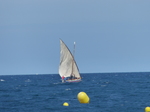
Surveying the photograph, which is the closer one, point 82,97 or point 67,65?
point 82,97

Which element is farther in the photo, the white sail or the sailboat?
the sailboat

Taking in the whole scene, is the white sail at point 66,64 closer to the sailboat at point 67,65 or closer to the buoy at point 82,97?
the sailboat at point 67,65

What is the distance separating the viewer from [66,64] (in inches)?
4375

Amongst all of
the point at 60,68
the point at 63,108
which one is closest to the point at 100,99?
the point at 63,108

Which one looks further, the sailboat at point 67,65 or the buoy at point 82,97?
the sailboat at point 67,65

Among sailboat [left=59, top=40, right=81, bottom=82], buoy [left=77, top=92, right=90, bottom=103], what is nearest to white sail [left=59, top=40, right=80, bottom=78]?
sailboat [left=59, top=40, right=81, bottom=82]

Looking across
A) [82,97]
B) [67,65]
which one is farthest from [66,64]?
[82,97]

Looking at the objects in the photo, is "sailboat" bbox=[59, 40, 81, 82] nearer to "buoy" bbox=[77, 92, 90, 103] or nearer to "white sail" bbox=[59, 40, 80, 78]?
"white sail" bbox=[59, 40, 80, 78]

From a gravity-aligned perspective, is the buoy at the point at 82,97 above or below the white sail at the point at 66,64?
below

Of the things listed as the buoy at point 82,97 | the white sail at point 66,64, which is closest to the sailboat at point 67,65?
the white sail at point 66,64

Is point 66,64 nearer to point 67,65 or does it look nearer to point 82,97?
point 67,65

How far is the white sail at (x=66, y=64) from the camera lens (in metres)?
111

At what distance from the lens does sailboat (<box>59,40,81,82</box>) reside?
11081 centimetres

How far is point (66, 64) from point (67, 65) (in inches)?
12.7
